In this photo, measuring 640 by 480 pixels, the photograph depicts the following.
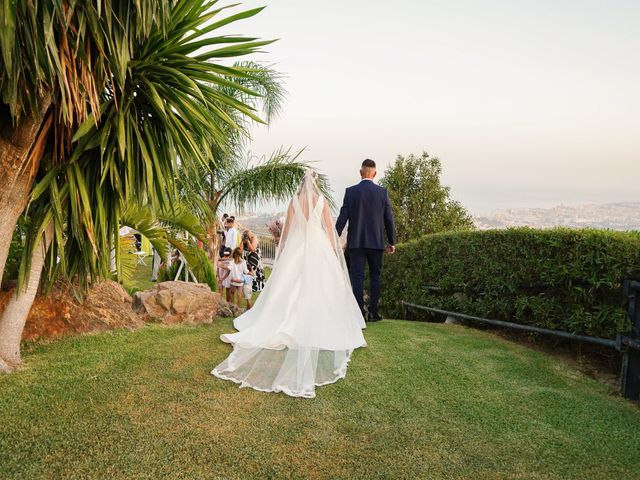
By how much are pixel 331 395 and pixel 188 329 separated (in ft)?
8.93

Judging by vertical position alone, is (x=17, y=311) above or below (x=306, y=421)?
above

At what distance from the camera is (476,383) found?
452 centimetres

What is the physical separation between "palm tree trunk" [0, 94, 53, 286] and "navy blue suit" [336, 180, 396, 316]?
412 centimetres

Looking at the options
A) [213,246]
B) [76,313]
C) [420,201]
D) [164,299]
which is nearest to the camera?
[76,313]

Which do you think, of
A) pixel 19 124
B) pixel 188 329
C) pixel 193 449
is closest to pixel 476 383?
pixel 193 449

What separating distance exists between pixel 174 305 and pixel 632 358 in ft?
17.0

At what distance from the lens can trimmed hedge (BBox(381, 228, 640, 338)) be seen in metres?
4.91

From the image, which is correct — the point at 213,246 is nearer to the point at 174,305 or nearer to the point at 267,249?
the point at 174,305

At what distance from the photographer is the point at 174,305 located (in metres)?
6.62

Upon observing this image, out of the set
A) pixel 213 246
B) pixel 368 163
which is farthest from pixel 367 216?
pixel 213 246

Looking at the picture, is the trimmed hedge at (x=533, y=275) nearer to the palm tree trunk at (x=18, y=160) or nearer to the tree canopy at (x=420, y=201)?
the palm tree trunk at (x=18, y=160)

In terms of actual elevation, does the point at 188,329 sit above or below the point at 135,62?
below

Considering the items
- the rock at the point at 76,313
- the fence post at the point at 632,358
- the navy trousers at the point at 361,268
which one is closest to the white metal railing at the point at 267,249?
the navy trousers at the point at 361,268

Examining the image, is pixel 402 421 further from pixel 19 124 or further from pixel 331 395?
pixel 19 124
